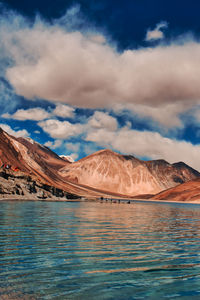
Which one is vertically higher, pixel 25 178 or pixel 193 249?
pixel 25 178

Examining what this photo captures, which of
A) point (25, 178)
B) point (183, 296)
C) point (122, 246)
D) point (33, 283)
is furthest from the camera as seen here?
point (25, 178)

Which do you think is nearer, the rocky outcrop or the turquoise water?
the turquoise water

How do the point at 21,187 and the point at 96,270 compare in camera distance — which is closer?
the point at 96,270

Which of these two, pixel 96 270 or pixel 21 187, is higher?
pixel 21 187

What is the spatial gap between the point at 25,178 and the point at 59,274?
91.8m

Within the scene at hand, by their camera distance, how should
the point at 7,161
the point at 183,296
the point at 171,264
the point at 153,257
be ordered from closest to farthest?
1. the point at 183,296
2. the point at 171,264
3. the point at 153,257
4. the point at 7,161

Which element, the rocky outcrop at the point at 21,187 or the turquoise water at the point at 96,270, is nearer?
the turquoise water at the point at 96,270

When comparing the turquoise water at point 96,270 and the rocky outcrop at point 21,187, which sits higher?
the rocky outcrop at point 21,187

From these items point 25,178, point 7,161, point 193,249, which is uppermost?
point 7,161

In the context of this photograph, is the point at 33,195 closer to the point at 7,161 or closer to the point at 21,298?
the point at 7,161

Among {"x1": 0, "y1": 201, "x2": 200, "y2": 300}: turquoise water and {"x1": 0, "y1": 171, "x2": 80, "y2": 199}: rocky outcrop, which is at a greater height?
{"x1": 0, "y1": 171, "x2": 80, "y2": 199}: rocky outcrop

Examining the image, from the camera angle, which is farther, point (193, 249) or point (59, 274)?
point (193, 249)

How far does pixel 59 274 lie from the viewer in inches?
422

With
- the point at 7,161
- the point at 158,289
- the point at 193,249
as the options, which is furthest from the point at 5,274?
the point at 7,161
